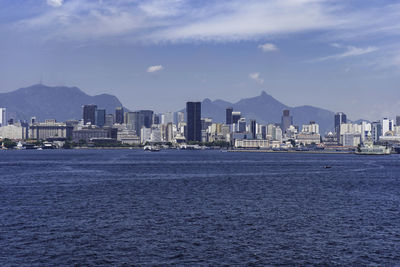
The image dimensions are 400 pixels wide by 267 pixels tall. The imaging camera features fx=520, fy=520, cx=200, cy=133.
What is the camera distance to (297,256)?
1340 inches

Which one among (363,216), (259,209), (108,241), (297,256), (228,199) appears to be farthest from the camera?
(228,199)

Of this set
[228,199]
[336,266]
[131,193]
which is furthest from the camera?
[131,193]

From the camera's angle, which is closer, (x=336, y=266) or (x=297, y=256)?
(x=336, y=266)

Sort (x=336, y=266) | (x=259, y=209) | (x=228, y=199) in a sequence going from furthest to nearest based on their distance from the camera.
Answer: (x=228, y=199) < (x=259, y=209) < (x=336, y=266)

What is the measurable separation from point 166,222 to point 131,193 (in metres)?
23.3

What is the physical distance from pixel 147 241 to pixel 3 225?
13882mm

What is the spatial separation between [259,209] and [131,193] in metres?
21.1

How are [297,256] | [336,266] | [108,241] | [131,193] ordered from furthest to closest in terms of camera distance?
[131,193]
[108,241]
[297,256]
[336,266]

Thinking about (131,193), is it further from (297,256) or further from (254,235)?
(297,256)

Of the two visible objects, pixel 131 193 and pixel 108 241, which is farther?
pixel 131 193

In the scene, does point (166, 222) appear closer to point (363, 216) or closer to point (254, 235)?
point (254, 235)

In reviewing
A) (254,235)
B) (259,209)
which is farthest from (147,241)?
(259,209)

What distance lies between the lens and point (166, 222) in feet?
149

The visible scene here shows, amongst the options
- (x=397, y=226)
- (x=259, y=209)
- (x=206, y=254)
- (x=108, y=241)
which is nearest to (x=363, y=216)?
(x=397, y=226)
